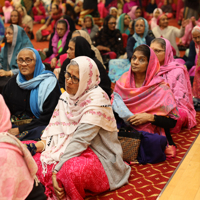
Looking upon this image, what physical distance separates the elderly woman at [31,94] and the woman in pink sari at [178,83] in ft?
4.31

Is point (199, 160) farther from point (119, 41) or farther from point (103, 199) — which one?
point (119, 41)

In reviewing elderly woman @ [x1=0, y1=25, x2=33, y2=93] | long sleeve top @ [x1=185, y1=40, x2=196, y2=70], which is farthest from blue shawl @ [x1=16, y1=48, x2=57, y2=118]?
long sleeve top @ [x1=185, y1=40, x2=196, y2=70]

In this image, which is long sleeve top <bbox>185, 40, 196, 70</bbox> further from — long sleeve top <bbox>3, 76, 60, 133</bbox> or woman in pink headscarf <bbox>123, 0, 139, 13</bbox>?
woman in pink headscarf <bbox>123, 0, 139, 13</bbox>

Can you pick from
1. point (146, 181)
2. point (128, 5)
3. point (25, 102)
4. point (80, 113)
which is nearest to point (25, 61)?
point (25, 102)

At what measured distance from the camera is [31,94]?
266 cm

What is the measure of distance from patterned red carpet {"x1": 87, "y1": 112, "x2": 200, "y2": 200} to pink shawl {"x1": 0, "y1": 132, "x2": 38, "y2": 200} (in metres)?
0.79

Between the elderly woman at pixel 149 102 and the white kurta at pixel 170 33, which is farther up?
the white kurta at pixel 170 33

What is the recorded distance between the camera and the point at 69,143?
1922 mm

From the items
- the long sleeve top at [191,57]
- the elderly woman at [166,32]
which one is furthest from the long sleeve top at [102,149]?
the elderly woman at [166,32]

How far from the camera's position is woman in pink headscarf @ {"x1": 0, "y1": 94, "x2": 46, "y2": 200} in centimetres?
122

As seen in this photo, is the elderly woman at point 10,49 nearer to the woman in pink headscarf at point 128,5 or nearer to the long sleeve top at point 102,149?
the long sleeve top at point 102,149

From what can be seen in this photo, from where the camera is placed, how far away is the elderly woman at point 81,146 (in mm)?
1817

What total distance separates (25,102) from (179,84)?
169 centimetres

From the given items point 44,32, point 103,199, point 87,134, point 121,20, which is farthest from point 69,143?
point 44,32
